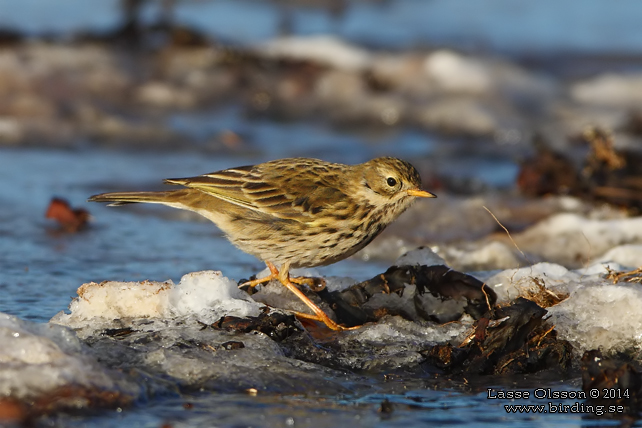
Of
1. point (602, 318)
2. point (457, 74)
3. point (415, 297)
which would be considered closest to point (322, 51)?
point (457, 74)

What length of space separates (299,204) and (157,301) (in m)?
1.58

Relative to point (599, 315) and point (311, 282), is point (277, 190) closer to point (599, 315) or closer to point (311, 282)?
point (311, 282)

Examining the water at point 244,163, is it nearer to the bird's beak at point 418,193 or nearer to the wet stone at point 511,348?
the wet stone at point 511,348

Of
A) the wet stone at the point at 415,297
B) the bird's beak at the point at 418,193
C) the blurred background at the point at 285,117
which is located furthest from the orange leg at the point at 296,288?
the blurred background at the point at 285,117

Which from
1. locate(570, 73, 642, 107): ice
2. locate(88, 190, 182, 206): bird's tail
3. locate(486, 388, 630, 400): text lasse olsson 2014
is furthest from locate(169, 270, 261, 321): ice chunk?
locate(570, 73, 642, 107): ice

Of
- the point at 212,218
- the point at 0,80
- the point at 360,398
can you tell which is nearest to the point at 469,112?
the point at 0,80

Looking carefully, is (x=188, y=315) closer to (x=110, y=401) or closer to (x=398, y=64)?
(x=110, y=401)

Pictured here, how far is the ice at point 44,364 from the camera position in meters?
4.50

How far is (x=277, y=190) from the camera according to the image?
23.3ft

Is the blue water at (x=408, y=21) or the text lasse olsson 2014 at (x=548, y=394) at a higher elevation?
the blue water at (x=408, y=21)

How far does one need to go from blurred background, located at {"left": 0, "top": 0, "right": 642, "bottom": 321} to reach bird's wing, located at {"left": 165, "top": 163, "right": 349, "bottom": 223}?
78 cm

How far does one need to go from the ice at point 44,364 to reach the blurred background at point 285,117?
4.21 ft

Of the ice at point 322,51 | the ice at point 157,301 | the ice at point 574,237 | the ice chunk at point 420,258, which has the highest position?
the ice at point 322,51

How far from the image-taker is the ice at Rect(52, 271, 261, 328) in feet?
18.6
